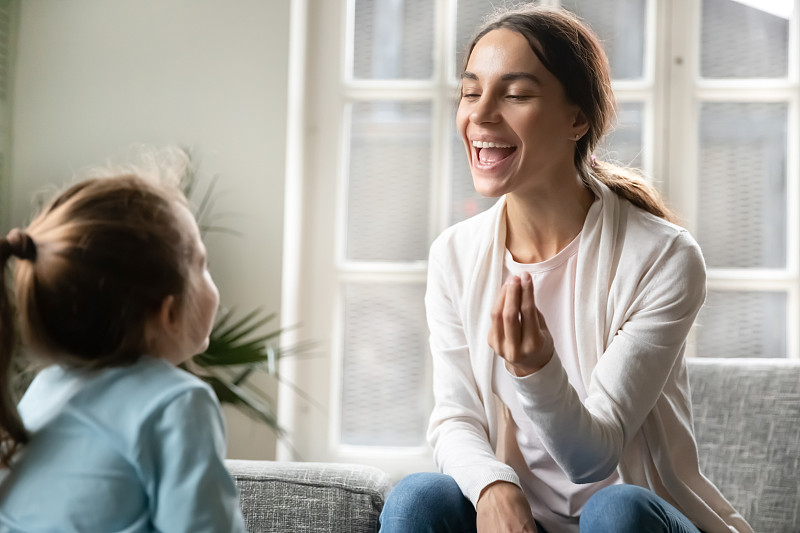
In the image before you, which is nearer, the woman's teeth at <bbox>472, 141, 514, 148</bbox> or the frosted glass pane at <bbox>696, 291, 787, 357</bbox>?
the woman's teeth at <bbox>472, 141, 514, 148</bbox>

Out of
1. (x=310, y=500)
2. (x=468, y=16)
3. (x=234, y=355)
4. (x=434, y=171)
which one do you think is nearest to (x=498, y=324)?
(x=310, y=500)

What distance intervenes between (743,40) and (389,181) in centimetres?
113

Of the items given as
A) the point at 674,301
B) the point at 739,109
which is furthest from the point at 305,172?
the point at 674,301

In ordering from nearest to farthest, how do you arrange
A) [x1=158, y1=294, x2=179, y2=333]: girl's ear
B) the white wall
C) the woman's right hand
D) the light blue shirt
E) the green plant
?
1. the light blue shirt
2. [x1=158, y1=294, x2=179, y2=333]: girl's ear
3. the woman's right hand
4. the green plant
5. the white wall

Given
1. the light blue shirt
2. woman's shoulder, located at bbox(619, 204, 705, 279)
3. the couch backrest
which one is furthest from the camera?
the couch backrest

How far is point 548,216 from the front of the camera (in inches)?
62.1

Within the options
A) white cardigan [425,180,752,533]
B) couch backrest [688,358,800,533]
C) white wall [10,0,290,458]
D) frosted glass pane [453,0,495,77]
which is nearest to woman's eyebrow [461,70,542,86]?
white cardigan [425,180,752,533]

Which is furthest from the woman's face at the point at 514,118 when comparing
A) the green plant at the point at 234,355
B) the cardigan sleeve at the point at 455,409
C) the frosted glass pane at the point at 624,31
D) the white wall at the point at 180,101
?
the frosted glass pane at the point at 624,31

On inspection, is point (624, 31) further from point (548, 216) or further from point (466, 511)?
point (466, 511)

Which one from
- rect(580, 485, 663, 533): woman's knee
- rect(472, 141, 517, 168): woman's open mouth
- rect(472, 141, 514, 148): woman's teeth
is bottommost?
rect(580, 485, 663, 533): woman's knee

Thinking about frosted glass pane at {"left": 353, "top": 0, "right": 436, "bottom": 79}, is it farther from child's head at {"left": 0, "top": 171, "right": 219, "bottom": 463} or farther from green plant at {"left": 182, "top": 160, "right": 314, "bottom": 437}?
child's head at {"left": 0, "top": 171, "right": 219, "bottom": 463}

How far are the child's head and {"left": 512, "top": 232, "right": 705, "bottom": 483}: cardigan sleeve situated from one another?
0.51 m

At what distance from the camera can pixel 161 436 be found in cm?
96

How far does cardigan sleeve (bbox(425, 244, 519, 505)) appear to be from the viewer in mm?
1372
